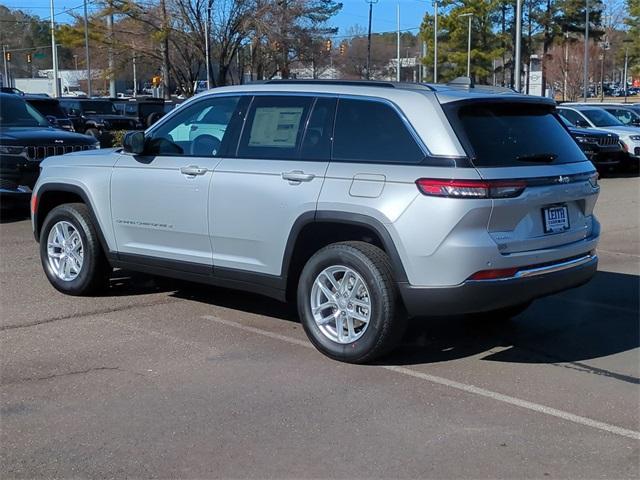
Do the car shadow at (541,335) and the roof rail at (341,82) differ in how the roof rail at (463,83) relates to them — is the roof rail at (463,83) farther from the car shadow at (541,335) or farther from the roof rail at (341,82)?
the car shadow at (541,335)

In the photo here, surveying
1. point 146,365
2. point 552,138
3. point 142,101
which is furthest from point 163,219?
point 142,101

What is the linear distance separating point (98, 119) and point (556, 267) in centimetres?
2286

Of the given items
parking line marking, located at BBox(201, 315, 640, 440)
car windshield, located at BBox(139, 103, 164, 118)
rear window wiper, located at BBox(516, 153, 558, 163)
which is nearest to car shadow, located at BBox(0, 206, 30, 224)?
parking line marking, located at BBox(201, 315, 640, 440)

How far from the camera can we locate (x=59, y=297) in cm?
741

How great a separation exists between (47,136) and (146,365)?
7.97m

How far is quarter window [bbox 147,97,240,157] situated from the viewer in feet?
21.0

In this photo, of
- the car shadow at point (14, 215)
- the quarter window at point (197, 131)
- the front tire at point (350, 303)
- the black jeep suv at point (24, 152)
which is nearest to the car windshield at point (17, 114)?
the black jeep suv at point (24, 152)

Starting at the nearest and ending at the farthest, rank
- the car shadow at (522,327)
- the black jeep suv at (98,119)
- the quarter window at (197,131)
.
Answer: the car shadow at (522,327)
the quarter window at (197,131)
the black jeep suv at (98,119)

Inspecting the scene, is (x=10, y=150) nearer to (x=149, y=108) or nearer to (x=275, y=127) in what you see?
(x=275, y=127)

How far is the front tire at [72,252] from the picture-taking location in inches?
284

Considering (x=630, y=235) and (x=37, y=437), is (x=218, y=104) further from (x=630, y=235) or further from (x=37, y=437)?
(x=630, y=235)

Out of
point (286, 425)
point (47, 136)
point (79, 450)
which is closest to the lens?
point (79, 450)

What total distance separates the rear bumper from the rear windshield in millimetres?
741

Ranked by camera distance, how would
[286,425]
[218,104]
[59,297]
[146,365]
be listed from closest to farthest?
1. [286,425]
2. [146,365]
3. [218,104]
4. [59,297]
